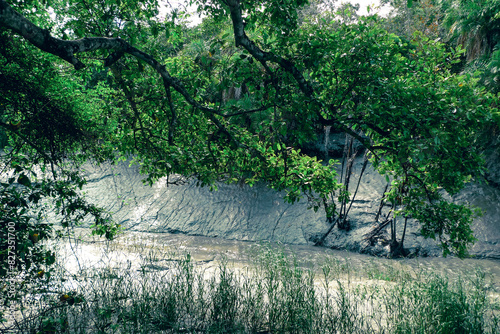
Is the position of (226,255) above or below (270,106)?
below

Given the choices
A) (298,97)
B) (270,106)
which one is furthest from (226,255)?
(298,97)

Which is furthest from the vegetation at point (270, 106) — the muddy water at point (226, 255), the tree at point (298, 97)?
the muddy water at point (226, 255)

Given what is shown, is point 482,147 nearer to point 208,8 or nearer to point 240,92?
point 240,92

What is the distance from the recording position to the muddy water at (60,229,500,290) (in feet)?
28.4

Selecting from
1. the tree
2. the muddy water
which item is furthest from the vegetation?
the muddy water

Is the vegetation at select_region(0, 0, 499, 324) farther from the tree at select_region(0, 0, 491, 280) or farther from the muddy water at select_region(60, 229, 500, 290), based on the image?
the muddy water at select_region(60, 229, 500, 290)

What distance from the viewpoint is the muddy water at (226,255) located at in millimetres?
8664

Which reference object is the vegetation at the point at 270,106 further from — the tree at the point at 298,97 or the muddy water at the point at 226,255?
the muddy water at the point at 226,255

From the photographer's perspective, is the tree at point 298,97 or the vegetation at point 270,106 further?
the tree at point 298,97

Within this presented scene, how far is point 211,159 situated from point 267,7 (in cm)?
218

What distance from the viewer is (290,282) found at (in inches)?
189

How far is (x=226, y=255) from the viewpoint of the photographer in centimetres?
1063

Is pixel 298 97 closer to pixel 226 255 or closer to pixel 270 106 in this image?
pixel 270 106

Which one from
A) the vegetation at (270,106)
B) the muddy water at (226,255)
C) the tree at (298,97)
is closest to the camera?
the vegetation at (270,106)
